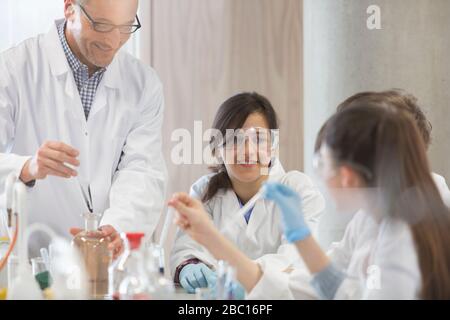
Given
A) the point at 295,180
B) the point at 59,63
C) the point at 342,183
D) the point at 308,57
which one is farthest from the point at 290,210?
the point at 308,57

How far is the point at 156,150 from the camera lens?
2.54 m

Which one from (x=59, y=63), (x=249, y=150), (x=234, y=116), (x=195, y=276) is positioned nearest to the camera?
(x=195, y=276)

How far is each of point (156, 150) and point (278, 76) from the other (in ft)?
3.80

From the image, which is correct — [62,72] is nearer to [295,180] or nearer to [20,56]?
[20,56]

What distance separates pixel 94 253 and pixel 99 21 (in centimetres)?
90

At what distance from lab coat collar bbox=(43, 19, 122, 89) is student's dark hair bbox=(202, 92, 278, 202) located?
0.40 m

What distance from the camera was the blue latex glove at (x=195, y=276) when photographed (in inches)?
81.5

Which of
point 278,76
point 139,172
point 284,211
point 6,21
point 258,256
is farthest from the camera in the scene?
point 278,76

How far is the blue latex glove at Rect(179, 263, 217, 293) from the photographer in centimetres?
207

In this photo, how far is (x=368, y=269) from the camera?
144 centimetres

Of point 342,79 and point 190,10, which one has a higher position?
point 190,10

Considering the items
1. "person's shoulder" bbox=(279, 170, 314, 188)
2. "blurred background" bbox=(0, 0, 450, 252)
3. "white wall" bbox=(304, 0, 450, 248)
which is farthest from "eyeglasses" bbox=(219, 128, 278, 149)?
"white wall" bbox=(304, 0, 450, 248)
